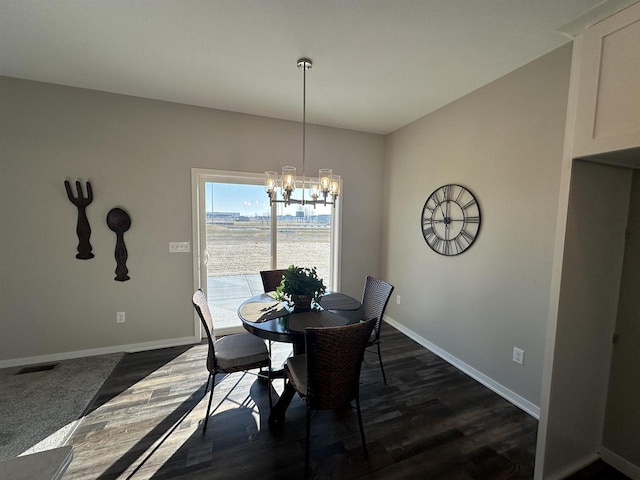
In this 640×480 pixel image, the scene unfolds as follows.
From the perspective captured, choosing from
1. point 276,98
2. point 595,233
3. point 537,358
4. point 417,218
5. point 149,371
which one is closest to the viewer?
point 595,233

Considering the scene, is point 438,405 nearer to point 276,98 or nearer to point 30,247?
point 276,98

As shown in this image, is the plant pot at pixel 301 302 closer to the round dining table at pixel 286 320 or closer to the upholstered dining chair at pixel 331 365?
the round dining table at pixel 286 320

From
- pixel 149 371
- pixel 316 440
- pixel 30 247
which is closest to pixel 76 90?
pixel 30 247

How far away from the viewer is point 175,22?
183 centimetres

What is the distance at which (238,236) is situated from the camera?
351 centimetres

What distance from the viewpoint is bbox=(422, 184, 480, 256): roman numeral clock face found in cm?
271

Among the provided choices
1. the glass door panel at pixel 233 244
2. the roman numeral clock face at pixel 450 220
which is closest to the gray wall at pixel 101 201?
the glass door panel at pixel 233 244

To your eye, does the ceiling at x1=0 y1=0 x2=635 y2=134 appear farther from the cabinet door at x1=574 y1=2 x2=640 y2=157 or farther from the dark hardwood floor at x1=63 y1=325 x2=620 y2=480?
the dark hardwood floor at x1=63 y1=325 x2=620 y2=480

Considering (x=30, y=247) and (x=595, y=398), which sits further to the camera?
(x=30, y=247)

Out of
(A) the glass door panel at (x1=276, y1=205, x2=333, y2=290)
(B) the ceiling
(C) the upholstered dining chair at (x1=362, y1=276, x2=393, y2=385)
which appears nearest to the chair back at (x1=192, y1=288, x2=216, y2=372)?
(C) the upholstered dining chair at (x1=362, y1=276, x2=393, y2=385)

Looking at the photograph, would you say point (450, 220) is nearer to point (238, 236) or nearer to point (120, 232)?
point (238, 236)

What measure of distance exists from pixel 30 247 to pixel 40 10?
2.18 m

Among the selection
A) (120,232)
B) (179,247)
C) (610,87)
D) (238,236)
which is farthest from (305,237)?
(610,87)

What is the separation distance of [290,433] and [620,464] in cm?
217
